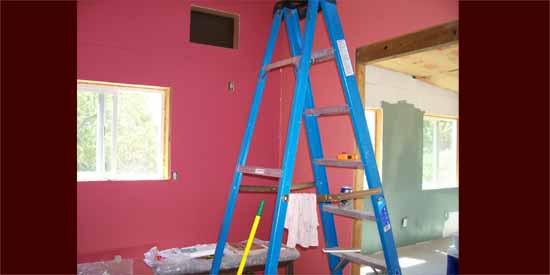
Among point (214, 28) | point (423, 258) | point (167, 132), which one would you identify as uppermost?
point (214, 28)

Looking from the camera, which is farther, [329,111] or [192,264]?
[192,264]

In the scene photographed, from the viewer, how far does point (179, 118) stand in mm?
3473

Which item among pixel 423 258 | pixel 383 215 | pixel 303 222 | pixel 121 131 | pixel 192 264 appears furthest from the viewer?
pixel 423 258

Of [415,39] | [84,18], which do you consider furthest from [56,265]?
[84,18]

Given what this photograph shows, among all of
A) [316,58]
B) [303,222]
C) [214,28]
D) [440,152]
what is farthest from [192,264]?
[440,152]

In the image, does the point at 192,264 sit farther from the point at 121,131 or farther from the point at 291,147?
the point at 291,147

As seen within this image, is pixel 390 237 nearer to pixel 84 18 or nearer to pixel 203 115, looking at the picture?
pixel 203 115

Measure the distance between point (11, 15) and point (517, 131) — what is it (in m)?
0.64

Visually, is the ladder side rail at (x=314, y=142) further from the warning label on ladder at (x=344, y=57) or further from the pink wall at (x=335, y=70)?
the pink wall at (x=335, y=70)

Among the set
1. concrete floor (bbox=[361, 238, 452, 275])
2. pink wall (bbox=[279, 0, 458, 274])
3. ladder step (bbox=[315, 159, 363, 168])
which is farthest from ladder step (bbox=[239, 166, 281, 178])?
concrete floor (bbox=[361, 238, 452, 275])

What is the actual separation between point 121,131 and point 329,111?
79.2 inches

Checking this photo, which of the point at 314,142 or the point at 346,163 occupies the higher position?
the point at 314,142

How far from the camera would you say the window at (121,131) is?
3.22m

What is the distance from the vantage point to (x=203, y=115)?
11.8 feet
